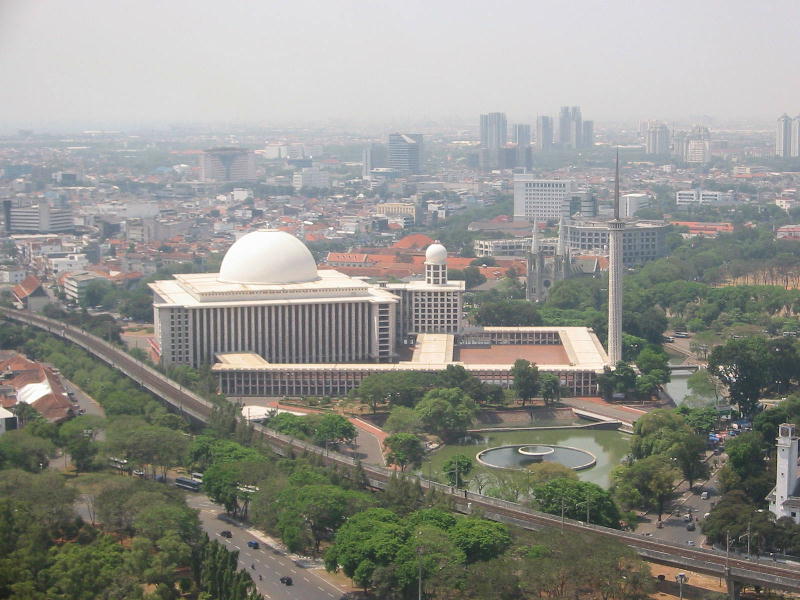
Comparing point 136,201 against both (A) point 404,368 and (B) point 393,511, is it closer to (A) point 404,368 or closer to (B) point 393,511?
(A) point 404,368

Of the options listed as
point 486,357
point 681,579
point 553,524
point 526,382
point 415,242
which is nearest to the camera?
point 681,579

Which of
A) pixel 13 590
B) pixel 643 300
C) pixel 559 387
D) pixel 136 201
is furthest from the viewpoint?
pixel 136 201

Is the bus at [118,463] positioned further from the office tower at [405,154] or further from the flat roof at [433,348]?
the office tower at [405,154]

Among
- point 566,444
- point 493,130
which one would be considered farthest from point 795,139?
point 566,444

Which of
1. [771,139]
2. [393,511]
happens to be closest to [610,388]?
[393,511]

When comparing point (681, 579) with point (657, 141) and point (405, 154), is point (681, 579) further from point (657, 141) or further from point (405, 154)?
point (657, 141)
